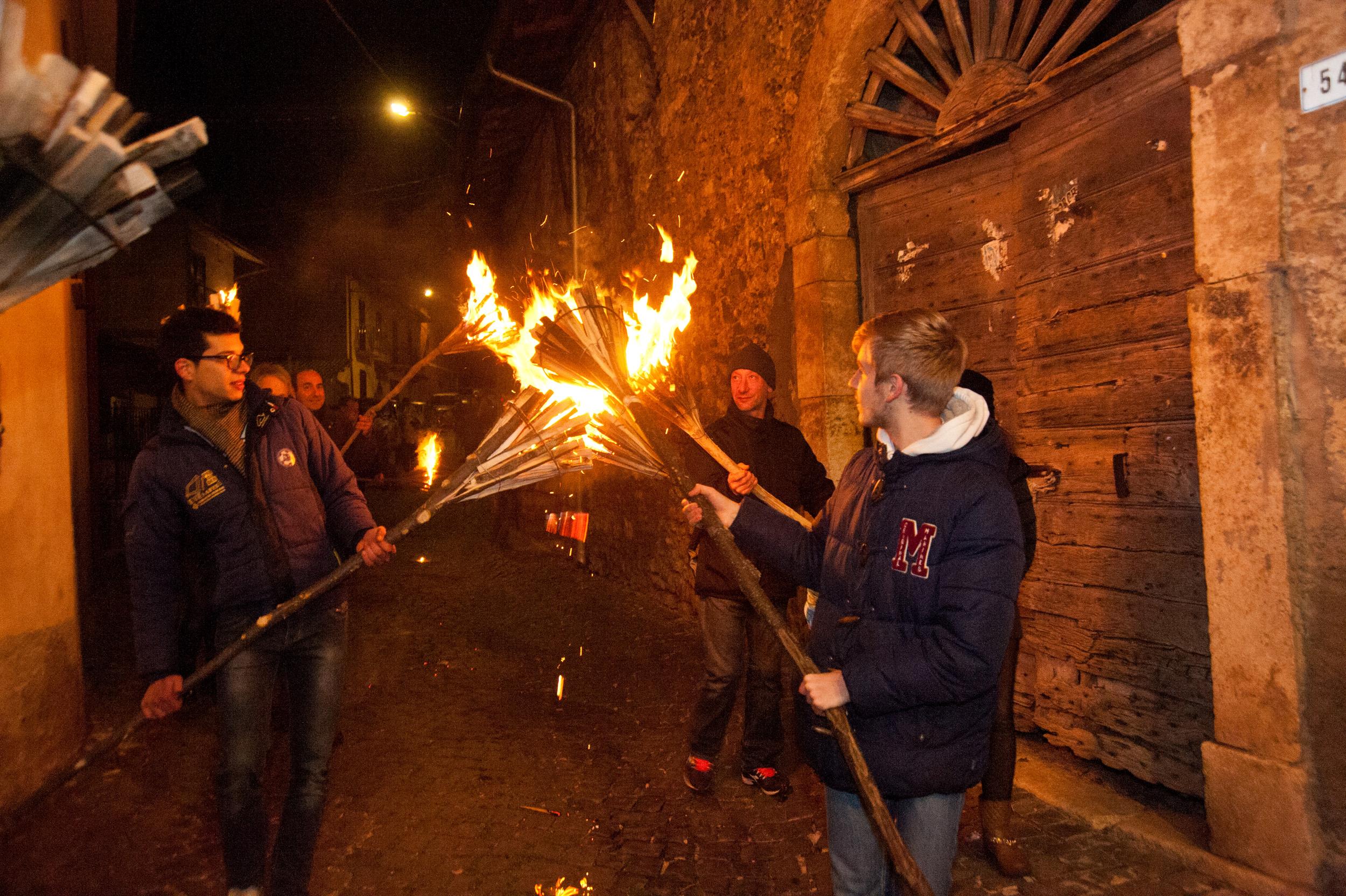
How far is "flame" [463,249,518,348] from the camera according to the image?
414 cm

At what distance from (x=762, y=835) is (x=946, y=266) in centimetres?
350

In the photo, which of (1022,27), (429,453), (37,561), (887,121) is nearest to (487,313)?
(37,561)

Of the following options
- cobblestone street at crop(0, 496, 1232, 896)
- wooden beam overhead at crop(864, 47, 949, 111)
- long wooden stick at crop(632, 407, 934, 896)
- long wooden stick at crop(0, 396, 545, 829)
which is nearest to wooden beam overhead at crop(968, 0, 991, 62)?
wooden beam overhead at crop(864, 47, 949, 111)

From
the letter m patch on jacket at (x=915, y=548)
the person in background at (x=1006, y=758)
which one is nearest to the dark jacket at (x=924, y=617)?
the letter m patch on jacket at (x=915, y=548)

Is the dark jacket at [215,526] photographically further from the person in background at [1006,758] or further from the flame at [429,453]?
the flame at [429,453]

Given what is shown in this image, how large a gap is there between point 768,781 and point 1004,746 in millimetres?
1274

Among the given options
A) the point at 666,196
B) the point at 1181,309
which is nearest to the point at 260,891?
the point at 1181,309

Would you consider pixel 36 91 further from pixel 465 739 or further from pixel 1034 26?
pixel 1034 26

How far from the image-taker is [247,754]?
9.11 ft

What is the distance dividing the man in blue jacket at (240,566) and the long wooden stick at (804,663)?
1119 mm

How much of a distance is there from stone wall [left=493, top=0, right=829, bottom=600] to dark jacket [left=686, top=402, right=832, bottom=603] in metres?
1.64

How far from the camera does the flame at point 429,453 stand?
30453mm

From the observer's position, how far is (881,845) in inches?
86.6

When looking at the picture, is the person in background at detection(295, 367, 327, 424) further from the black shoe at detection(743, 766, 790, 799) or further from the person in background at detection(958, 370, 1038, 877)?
the person in background at detection(958, 370, 1038, 877)
